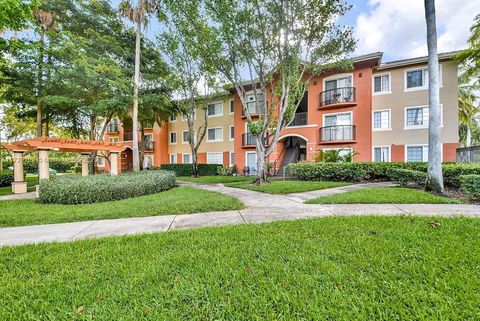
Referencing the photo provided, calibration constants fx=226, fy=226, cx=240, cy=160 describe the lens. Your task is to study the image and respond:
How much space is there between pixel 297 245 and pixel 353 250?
766mm

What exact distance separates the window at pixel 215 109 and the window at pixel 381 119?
14509 mm

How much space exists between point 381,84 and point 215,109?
15.6m

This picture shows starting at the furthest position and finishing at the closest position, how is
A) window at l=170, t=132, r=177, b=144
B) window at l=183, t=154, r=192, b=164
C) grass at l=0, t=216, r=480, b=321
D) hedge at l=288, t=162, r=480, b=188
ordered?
window at l=170, t=132, r=177, b=144 → window at l=183, t=154, r=192, b=164 → hedge at l=288, t=162, r=480, b=188 → grass at l=0, t=216, r=480, b=321

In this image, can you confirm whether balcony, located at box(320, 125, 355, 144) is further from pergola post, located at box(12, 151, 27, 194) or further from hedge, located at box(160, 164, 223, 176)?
pergola post, located at box(12, 151, 27, 194)

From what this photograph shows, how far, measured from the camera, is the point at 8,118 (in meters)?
20.7

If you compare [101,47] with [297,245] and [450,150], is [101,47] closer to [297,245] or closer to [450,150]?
[297,245]

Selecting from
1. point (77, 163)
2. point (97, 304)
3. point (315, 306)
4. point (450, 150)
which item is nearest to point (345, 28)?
point (450, 150)

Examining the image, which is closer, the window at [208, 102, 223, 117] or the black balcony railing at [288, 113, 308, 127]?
the black balcony railing at [288, 113, 308, 127]

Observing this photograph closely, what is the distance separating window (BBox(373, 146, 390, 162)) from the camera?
16781mm

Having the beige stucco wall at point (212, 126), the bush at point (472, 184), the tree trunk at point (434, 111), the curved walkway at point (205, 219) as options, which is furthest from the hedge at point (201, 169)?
the bush at point (472, 184)

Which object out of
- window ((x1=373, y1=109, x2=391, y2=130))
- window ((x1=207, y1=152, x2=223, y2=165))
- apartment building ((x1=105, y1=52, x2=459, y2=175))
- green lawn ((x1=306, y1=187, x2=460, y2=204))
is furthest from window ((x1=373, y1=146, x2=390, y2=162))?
window ((x1=207, y1=152, x2=223, y2=165))

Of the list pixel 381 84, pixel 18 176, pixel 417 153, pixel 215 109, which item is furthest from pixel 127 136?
pixel 417 153

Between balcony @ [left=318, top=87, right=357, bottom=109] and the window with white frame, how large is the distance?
5.11m

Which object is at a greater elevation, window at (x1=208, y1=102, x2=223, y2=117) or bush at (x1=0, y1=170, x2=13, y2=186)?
window at (x1=208, y1=102, x2=223, y2=117)
